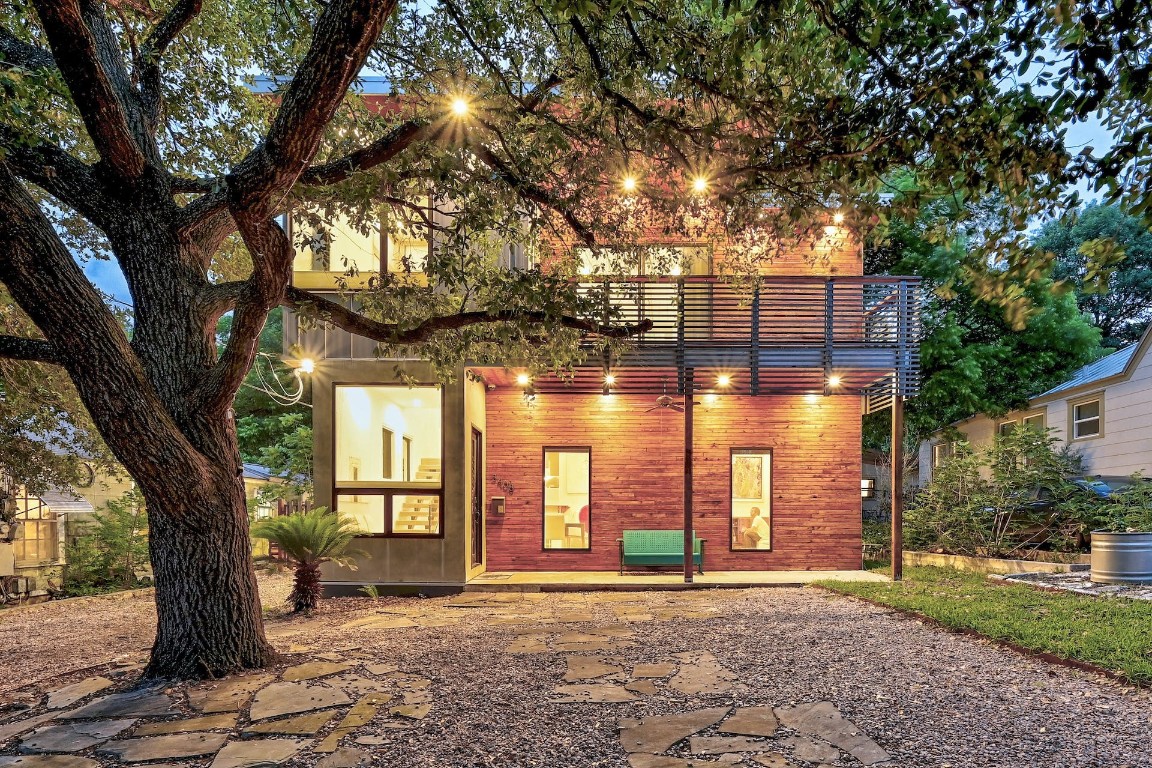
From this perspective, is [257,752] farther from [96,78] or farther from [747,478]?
[747,478]

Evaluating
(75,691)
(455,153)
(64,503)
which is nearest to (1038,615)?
(455,153)

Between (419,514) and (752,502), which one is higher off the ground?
(419,514)

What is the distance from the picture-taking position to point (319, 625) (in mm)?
7508

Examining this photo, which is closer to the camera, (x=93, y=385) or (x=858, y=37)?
(x=858, y=37)

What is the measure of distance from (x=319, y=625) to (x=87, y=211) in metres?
4.61

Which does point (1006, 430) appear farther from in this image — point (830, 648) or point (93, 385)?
point (93, 385)

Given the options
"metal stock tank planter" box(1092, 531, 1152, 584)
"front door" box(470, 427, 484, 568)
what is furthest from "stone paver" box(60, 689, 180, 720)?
"metal stock tank planter" box(1092, 531, 1152, 584)

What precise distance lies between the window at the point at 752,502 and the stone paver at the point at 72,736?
9.88 m

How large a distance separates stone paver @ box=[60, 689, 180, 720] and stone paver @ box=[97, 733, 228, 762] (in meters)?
0.49

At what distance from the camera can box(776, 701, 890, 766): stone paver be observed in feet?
11.7

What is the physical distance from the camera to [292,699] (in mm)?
4559

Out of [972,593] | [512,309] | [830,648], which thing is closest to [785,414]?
[972,593]

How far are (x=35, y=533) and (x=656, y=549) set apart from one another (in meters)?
10.7

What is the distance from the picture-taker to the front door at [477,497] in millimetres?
11297
